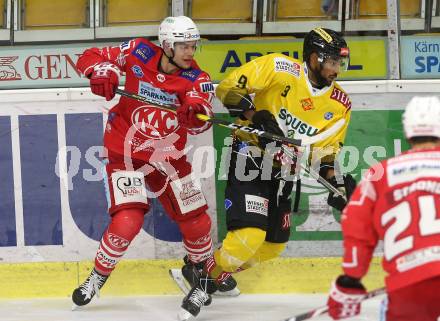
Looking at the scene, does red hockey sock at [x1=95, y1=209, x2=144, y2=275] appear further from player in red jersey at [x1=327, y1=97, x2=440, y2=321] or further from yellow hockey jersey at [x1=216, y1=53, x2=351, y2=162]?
player in red jersey at [x1=327, y1=97, x2=440, y2=321]

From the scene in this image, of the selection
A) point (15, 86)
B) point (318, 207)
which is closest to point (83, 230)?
point (15, 86)

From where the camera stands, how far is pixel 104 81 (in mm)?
5035

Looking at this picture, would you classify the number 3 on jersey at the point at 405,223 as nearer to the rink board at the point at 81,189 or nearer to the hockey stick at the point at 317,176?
the hockey stick at the point at 317,176

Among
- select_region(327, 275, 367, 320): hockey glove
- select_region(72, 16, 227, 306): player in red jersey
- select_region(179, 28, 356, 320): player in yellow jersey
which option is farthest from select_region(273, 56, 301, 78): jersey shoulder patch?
select_region(327, 275, 367, 320): hockey glove

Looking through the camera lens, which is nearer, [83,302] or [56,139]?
[83,302]

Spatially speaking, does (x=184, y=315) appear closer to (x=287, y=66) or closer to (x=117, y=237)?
(x=117, y=237)

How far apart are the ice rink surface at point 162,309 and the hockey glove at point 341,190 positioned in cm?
48

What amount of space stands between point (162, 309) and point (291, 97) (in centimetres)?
117

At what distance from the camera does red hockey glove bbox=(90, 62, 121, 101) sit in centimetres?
504

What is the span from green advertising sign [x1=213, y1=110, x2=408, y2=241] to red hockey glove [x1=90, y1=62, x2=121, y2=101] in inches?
29.8

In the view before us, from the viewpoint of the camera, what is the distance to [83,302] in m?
5.15

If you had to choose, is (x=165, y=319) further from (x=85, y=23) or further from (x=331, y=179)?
(x=85, y=23)

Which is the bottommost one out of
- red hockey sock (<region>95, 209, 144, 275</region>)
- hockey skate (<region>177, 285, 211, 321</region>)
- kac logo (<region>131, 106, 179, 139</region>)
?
hockey skate (<region>177, 285, 211, 321</region>)

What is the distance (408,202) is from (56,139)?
2939mm
